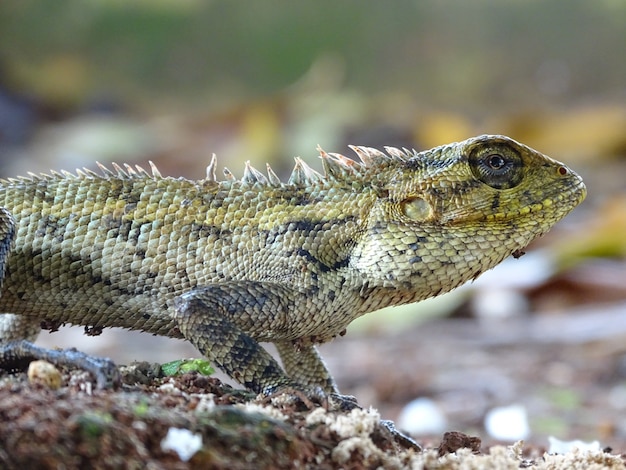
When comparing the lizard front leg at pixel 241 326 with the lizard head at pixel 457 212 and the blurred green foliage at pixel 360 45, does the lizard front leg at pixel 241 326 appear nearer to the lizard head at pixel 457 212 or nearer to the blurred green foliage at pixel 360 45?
the lizard head at pixel 457 212

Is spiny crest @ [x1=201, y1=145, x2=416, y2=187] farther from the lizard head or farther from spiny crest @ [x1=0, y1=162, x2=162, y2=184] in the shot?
spiny crest @ [x1=0, y1=162, x2=162, y2=184]

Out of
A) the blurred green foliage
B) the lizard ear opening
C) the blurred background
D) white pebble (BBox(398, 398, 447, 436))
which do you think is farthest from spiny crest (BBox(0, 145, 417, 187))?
the blurred green foliage

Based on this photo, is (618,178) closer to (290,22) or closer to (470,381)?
(290,22)

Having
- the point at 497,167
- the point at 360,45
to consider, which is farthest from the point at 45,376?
the point at 360,45

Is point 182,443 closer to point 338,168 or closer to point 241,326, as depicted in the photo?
point 241,326

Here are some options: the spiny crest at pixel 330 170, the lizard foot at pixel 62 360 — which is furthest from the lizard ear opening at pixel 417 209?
the lizard foot at pixel 62 360

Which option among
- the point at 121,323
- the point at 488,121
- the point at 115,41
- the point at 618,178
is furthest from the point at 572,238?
the point at 115,41

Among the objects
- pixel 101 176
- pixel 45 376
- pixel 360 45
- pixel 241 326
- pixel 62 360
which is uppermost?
pixel 360 45
